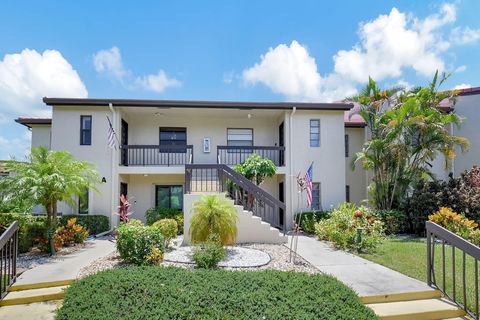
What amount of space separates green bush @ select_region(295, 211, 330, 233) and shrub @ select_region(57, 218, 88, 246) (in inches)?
353

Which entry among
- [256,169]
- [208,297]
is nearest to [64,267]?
[208,297]

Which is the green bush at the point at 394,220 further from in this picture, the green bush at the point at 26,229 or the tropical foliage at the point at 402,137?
the green bush at the point at 26,229

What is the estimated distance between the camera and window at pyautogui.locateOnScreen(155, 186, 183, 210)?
16.9 metres

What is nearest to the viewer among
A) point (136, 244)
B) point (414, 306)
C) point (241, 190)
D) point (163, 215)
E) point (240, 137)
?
point (414, 306)

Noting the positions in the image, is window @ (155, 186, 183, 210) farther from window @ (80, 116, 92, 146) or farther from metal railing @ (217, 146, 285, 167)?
window @ (80, 116, 92, 146)

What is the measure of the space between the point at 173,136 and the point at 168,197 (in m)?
3.42

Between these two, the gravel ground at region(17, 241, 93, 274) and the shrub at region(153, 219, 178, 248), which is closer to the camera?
the gravel ground at region(17, 241, 93, 274)

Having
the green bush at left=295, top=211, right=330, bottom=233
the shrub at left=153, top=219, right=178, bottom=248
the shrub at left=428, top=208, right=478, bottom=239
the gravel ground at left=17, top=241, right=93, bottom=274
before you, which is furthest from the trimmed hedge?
the green bush at left=295, top=211, right=330, bottom=233

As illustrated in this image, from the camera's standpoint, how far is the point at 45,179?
9453 millimetres

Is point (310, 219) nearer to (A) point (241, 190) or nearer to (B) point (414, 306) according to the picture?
(A) point (241, 190)

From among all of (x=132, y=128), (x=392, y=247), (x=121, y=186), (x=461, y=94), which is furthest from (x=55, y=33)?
(x=461, y=94)

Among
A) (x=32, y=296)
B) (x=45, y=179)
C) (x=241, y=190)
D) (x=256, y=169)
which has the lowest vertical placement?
(x=32, y=296)

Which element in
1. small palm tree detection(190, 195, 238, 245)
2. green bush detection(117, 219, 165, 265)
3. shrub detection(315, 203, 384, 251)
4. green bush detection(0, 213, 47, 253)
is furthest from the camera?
shrub detection(315, 203, 384, 251)

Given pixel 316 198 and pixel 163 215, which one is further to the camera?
pixel 316 198
